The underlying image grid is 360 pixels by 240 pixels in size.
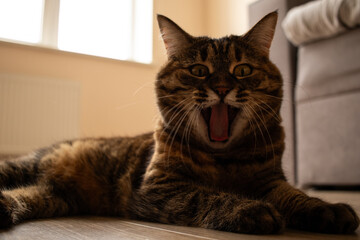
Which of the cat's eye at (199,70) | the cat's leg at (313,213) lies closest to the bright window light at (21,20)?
→ the cat's eye at (199,70)

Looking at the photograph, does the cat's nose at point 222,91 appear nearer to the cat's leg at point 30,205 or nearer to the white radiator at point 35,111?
the cat's leg at point 30,205

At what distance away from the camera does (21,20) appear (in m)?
3.12

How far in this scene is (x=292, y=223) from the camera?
853mm

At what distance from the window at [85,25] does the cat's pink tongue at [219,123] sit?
262cm

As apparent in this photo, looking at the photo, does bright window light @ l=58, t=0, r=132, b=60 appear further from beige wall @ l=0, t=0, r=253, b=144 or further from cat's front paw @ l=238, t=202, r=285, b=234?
cat's front paw @ l=238, t=202, r=285, b=234

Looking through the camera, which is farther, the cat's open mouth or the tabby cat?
the cat's open mouth

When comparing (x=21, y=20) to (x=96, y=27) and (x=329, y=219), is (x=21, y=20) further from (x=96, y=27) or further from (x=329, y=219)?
(x=329, y=219)

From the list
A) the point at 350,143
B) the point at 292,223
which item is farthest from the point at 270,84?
the point at 350,143

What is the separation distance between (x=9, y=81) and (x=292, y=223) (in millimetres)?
2648

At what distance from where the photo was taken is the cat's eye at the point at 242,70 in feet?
3.23

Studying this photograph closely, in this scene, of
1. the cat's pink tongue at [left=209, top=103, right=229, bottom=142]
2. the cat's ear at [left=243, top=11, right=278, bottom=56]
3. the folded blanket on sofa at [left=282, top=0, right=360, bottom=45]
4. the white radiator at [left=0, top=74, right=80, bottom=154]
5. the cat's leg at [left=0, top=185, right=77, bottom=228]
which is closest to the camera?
the cat's leg at [left=0, top=185, right=77, bottom=228]

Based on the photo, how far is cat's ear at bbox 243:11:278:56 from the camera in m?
1.08

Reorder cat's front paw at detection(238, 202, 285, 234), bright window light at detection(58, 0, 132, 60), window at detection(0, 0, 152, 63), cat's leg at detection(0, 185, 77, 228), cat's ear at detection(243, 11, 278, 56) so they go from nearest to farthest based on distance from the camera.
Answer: cat's front paw at detection(238, 202, 285, 234), cat's leg at detection(0, 185, 77, 228), cat's ear at detection(243, 11, 278, 56), window at detection(0, 0, 152, 63), bright window light at detection(58, 0, 132, 60)

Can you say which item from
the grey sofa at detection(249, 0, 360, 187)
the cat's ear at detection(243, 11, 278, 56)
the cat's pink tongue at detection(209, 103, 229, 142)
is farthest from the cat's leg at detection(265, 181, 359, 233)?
the grey sofa at detection(249, 0, 360, 187)
